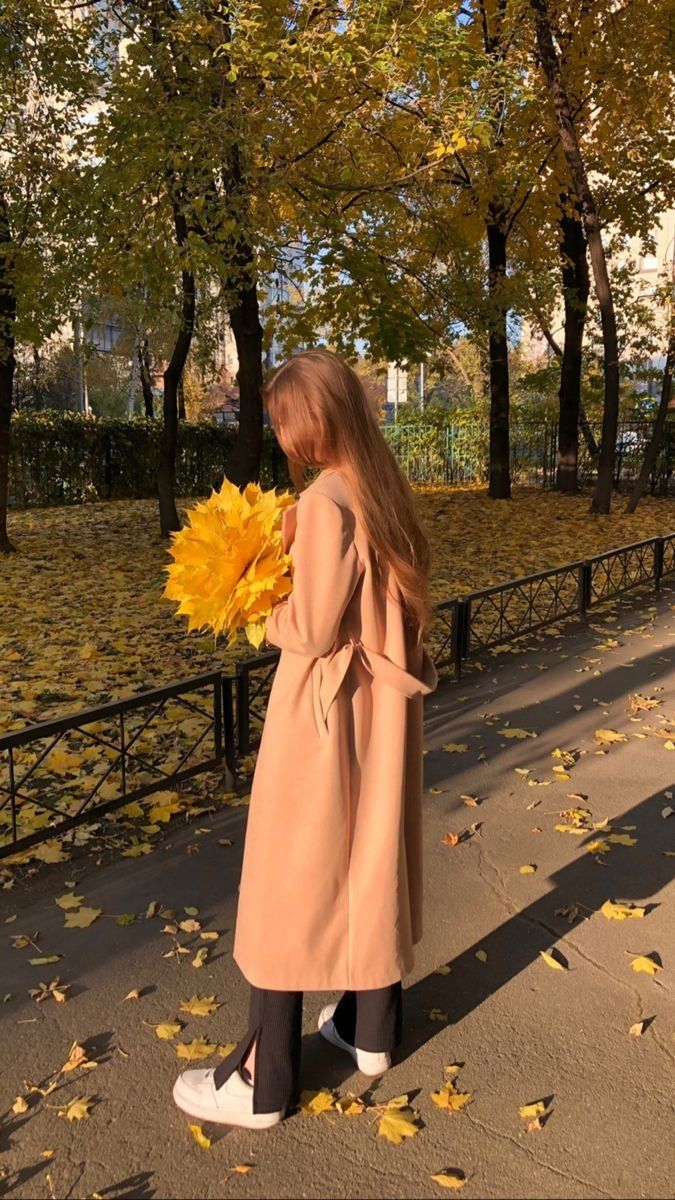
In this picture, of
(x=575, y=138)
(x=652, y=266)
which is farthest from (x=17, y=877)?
(x=652, y=266)

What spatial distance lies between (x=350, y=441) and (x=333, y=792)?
0.88 metres

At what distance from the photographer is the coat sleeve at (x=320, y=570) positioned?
201cm

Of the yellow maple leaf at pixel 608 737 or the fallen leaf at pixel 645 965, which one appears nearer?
the fallen leaf at pixel 645 965

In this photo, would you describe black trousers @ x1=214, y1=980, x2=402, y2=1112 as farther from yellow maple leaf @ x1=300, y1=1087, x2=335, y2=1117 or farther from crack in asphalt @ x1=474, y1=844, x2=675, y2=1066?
crack in asphalt @ x1=474, y1=844, x2=675, y2=1066

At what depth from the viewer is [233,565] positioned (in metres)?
2.13

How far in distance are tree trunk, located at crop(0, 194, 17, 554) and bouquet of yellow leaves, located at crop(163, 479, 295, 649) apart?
8.20m

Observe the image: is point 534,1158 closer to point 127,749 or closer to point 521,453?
point 127,749

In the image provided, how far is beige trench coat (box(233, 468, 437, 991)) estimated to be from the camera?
2092 millimetres

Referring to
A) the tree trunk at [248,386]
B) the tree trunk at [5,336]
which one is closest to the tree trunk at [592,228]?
the tree trunk at [248,386]

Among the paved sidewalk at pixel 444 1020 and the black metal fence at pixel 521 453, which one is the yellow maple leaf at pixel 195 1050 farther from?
the black metal fence at pixel 521 453

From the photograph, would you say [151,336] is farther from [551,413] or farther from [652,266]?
[652,266]

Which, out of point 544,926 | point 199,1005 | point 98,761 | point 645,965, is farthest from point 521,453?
point 199,1005

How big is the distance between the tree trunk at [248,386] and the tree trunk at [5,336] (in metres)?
2.68

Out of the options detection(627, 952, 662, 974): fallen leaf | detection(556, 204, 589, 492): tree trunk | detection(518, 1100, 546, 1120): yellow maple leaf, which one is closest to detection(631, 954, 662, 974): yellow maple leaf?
detection(627, 952, 662, 974): fallen leaf
